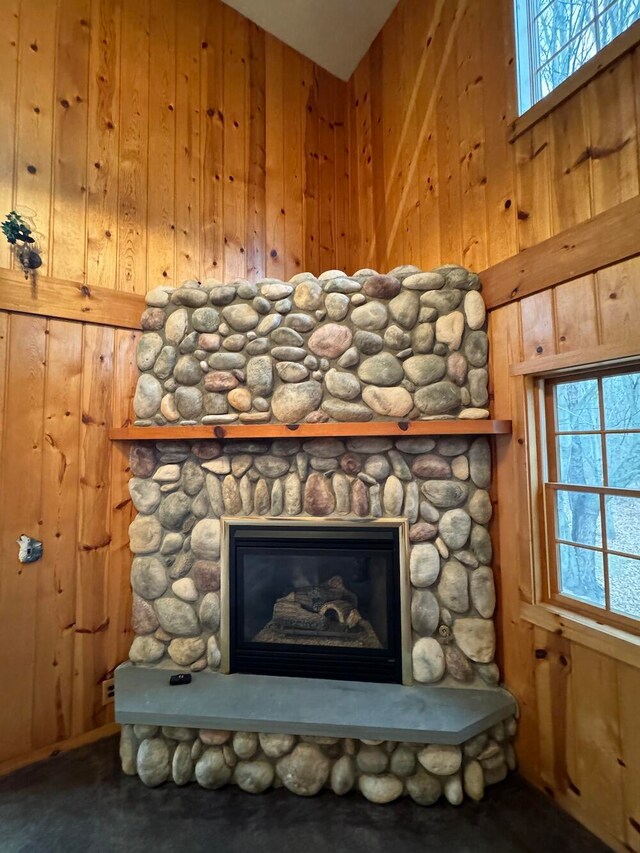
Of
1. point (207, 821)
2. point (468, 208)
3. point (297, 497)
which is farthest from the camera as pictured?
point (468, 208)

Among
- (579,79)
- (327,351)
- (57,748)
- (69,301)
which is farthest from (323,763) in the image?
(579,79)

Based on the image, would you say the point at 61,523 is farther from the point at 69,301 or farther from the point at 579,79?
the point at 579,79

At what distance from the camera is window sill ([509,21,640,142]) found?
1391mm

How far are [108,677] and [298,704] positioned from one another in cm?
110

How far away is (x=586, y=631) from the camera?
1.53 m

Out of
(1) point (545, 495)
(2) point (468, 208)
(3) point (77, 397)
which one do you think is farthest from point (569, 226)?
(3) point (77, 397)

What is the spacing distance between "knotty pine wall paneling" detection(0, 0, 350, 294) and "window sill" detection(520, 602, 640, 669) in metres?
2.51

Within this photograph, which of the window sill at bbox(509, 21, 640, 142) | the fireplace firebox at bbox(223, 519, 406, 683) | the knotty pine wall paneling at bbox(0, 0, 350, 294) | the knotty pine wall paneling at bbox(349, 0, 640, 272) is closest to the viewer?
the window sill at bbox(509, 21, 640, 142)

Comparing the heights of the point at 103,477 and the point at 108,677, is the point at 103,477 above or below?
above

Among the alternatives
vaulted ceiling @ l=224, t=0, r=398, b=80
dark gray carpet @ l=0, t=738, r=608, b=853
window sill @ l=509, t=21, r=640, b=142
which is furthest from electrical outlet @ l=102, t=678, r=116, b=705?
vaulted ceiling @ l=224, t=0, r=398, b=80

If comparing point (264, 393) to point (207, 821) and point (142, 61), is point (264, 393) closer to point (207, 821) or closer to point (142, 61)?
point (207, 821)

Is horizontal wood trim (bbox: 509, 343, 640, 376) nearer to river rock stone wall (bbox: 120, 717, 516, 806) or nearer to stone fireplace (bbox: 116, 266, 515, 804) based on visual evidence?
stone fireplace (bbox: 116, 266, 515, 804)

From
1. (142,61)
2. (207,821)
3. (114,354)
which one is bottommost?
(207,821)

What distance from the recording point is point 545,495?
1.76 meters
